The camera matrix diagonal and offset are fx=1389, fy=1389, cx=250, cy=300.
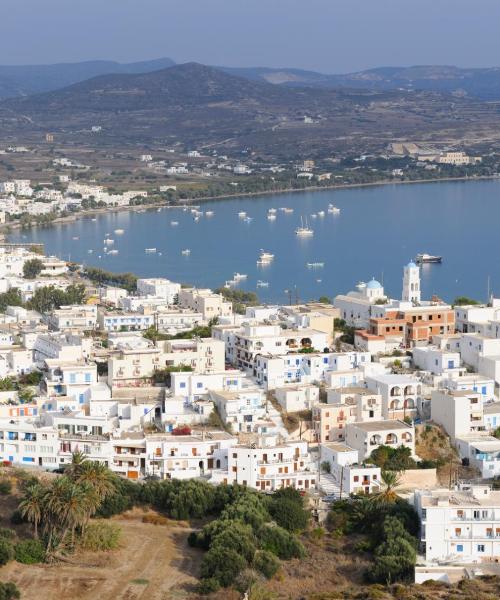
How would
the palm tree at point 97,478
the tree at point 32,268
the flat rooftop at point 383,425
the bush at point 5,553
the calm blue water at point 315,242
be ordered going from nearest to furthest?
the bush at point 5,553
the palm tree at point 97,478
the flat rooftop at point 383,425
the tree at point 32,268
the calm blue water at point 315,242

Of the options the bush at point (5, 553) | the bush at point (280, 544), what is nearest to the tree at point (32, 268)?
the bush at point (5, 553)

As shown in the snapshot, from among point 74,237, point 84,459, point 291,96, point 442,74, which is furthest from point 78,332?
point 442,74

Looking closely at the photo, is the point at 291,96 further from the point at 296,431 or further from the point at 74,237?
the point at 296,431

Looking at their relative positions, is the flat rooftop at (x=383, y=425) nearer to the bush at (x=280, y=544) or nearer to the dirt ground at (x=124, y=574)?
the bush at (x=280, y=544)

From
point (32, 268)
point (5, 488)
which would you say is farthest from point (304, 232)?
point (5, 488)

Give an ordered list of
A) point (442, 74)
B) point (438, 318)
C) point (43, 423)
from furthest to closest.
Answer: point (442, 74), point (438, 318), point (43, 423)

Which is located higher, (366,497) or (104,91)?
(104,91)
